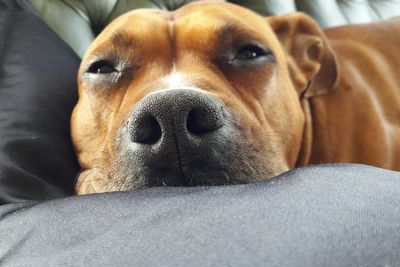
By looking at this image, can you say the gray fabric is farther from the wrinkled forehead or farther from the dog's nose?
the wrinkled forehead

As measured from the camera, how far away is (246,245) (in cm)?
61

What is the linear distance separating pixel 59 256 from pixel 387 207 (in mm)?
462

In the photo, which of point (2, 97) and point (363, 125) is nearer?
point (2, 97)

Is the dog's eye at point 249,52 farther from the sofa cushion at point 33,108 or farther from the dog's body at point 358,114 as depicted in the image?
the sofa cushion at point 33,108

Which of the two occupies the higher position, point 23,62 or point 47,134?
point 23,62

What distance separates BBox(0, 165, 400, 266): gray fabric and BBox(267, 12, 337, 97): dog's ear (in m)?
0.82

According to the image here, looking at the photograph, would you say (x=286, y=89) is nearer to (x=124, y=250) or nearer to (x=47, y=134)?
(x=47, y=134)

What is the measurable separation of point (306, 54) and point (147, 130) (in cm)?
94

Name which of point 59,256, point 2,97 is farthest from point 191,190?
point 2,97

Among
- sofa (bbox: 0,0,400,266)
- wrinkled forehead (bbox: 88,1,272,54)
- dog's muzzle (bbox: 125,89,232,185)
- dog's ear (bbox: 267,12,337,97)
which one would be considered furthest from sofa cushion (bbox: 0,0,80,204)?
dog's ear (bbox: 267,12,337,97)

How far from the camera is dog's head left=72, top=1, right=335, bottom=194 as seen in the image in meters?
0.91

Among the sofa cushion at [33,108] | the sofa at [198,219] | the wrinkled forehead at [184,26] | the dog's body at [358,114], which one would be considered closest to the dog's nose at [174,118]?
the sofa at [198,219]

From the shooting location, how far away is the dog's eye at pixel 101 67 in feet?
4.38

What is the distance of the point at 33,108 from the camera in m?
1.21
